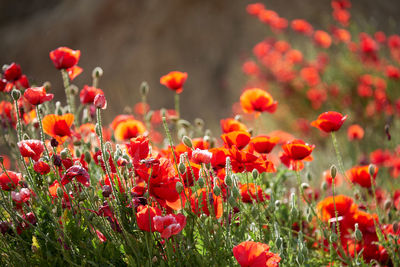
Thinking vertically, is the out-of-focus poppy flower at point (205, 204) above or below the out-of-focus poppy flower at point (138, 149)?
below

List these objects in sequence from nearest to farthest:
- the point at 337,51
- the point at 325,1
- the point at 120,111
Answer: the point at 337,51, the point at 120,111, the point at 325,1

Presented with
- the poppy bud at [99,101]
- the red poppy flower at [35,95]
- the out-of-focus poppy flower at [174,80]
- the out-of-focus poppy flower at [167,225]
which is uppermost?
the out-of-focus poppy flower at [174,80]

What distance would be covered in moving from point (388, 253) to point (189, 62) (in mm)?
7133

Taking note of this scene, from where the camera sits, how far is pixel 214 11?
8.80 m

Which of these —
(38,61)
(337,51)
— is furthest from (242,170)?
(38,61)

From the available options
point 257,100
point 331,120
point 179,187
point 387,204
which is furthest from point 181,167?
point 387,204

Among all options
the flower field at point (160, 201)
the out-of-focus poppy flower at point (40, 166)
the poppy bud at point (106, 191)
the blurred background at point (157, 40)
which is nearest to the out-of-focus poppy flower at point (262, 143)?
the flower field at point (160, 201)

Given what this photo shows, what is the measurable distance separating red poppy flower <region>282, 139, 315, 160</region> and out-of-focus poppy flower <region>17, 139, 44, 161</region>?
0.67m

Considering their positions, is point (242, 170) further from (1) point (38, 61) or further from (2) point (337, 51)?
(1) point (38, 61)

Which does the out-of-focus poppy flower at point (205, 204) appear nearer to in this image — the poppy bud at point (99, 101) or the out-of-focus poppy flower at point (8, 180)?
the poppy bud at point (99, 101)

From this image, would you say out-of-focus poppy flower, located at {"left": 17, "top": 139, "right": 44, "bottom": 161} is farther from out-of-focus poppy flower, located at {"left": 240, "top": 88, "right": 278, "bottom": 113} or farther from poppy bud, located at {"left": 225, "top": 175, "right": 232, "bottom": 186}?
out-of-focus poppy flower, located at {"left": 240, "top": 88, "right": 278, "bottom": 113}

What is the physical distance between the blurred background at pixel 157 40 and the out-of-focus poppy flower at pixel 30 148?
638 centimetres

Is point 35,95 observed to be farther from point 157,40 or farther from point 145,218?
point 157,40

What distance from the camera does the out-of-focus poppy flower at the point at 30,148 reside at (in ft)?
3.80
